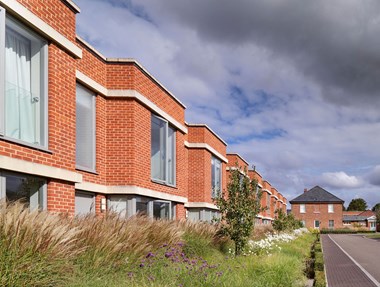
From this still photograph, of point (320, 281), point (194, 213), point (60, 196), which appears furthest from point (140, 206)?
point (194, 213)

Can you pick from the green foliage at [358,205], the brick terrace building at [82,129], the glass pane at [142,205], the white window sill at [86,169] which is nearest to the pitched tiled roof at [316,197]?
the green foliage at [358,205]

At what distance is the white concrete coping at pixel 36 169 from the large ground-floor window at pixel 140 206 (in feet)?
8.71

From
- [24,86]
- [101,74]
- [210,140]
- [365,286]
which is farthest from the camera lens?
[210,140]

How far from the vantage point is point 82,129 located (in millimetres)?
14688

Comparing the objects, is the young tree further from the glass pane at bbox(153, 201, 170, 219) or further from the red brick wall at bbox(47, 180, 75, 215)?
the red brick wall at bbox(47, 180, 75, 215)

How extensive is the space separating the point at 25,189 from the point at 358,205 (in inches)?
6973

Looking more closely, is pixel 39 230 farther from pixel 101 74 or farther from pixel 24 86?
pixel 101 74

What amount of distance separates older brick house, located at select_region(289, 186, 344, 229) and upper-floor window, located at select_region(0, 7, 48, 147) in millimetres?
97103

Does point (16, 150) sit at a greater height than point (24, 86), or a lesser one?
lesser

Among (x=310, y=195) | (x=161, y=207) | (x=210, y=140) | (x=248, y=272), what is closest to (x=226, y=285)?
(x=248, y=272)

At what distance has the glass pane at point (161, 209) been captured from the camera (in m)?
18.8

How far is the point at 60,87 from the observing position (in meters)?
11.2

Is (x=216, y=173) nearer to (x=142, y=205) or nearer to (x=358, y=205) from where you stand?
(x=142, y=205)

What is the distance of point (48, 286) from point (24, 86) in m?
5.09
